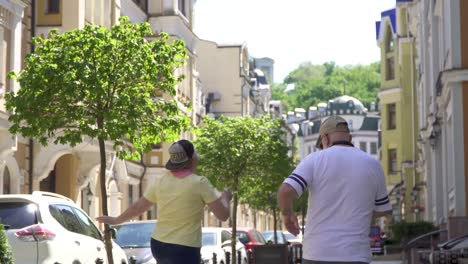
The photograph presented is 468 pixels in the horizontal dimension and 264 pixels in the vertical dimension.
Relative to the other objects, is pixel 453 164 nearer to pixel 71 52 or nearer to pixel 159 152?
pixel 71 52

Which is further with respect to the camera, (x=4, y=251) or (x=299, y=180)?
(x=4, y=251)

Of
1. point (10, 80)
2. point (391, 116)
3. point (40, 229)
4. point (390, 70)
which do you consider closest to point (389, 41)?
point (390, 70)

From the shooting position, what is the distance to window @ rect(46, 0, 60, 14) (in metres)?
31.8

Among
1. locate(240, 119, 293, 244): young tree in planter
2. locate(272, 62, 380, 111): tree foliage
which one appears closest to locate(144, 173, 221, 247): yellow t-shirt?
locate(240, 119, 293, 244): young tree in planter

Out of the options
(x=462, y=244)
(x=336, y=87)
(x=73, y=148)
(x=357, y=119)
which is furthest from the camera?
(x=336, y=87)

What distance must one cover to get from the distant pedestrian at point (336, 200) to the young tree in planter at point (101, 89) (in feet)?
34.3

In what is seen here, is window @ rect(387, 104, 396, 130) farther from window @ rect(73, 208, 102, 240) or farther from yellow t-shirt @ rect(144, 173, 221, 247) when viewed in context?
yellow t-shirt @ rect(144, 173, 221, 247)

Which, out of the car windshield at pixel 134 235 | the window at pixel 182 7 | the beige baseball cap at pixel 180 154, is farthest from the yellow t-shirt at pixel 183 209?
the window at pixel 182 7

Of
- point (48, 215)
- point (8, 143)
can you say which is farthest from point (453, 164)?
point (48, 215)

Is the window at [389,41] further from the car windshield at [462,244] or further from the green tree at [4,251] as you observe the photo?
the green tree at [4,251]

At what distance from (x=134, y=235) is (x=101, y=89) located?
379 centimetres

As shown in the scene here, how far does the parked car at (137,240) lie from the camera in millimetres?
19641

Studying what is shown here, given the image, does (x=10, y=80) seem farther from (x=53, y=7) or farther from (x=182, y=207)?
(x=182, y=207)

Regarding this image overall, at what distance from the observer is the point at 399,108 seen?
2808 inches
